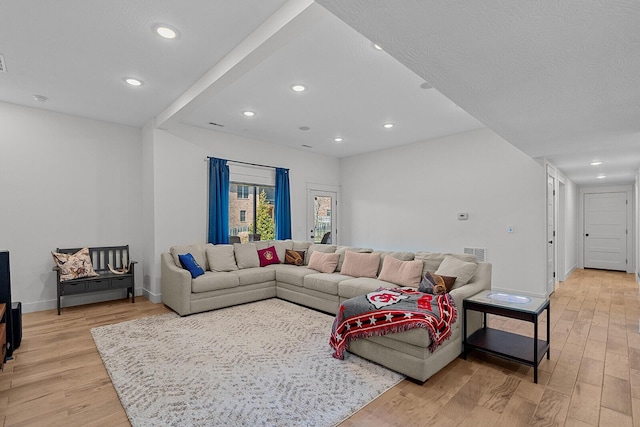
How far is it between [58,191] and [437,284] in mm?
5356

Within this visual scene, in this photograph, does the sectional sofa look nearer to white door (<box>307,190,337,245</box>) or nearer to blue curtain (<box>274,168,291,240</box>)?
blue curtain (<box>274,168,291,240</box>)

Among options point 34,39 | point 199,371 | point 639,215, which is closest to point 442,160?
point 639,215

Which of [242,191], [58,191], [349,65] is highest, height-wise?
[349,65]

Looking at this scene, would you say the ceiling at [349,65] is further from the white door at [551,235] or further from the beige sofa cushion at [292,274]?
the beige sofa cushion at [292,274]

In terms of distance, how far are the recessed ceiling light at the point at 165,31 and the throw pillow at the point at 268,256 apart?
11.5ft

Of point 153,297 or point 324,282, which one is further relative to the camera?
point 153,297

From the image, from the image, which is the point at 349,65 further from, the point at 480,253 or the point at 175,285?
the point at 480,253

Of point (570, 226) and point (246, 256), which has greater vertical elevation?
point (570, 226)

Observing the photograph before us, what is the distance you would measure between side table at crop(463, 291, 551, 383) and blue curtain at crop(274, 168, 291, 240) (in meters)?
4.11

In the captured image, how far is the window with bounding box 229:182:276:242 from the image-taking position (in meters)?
6.00

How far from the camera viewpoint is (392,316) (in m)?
2.60

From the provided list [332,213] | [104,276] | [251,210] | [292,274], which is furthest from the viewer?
[332,213]

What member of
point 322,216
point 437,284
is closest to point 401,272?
point 437,284

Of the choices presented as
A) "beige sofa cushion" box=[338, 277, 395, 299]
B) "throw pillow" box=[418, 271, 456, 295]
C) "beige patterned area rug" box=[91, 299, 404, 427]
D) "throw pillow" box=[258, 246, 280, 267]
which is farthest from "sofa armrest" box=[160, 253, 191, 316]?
"throw pillow" box=[418, 271, 456, 295]
